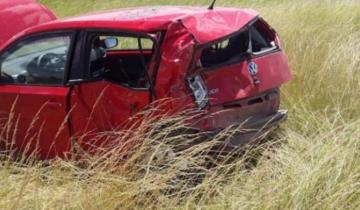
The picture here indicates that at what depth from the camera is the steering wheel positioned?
17.5 ft

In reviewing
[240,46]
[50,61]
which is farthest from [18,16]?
[240,46]

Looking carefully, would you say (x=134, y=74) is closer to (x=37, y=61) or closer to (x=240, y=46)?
(x=37, y=61)

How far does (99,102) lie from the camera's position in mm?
4914

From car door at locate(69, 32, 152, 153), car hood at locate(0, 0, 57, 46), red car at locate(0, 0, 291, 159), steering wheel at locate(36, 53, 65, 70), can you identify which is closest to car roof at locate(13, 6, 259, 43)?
red car at locate(0, 0, 291, 159)

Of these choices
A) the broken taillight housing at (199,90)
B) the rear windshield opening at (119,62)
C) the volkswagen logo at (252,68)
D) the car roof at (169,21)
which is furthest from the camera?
the volkswagen logo at (252,68)

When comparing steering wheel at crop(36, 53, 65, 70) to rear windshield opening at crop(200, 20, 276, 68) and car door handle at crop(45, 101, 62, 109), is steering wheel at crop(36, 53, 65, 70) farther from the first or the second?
rear windshield opening at crop(200, 20, 276, 68)

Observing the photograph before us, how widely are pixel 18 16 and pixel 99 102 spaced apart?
2.95 metres

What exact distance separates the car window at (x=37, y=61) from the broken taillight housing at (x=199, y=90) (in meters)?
1.20

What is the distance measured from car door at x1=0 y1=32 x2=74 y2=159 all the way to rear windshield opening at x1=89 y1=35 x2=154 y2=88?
0.82 feet

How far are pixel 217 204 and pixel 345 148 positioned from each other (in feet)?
3.17

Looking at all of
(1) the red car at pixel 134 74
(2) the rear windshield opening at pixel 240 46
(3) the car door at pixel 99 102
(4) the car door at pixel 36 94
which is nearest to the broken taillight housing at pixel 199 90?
(1) the red car at pixel 134 74

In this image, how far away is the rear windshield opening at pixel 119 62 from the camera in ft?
16.1

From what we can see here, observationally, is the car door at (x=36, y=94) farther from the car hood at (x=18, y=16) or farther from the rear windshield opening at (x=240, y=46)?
the car hood at (x=18, y=16)

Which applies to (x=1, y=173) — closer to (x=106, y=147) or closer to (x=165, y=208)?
(x=106, y=147)
